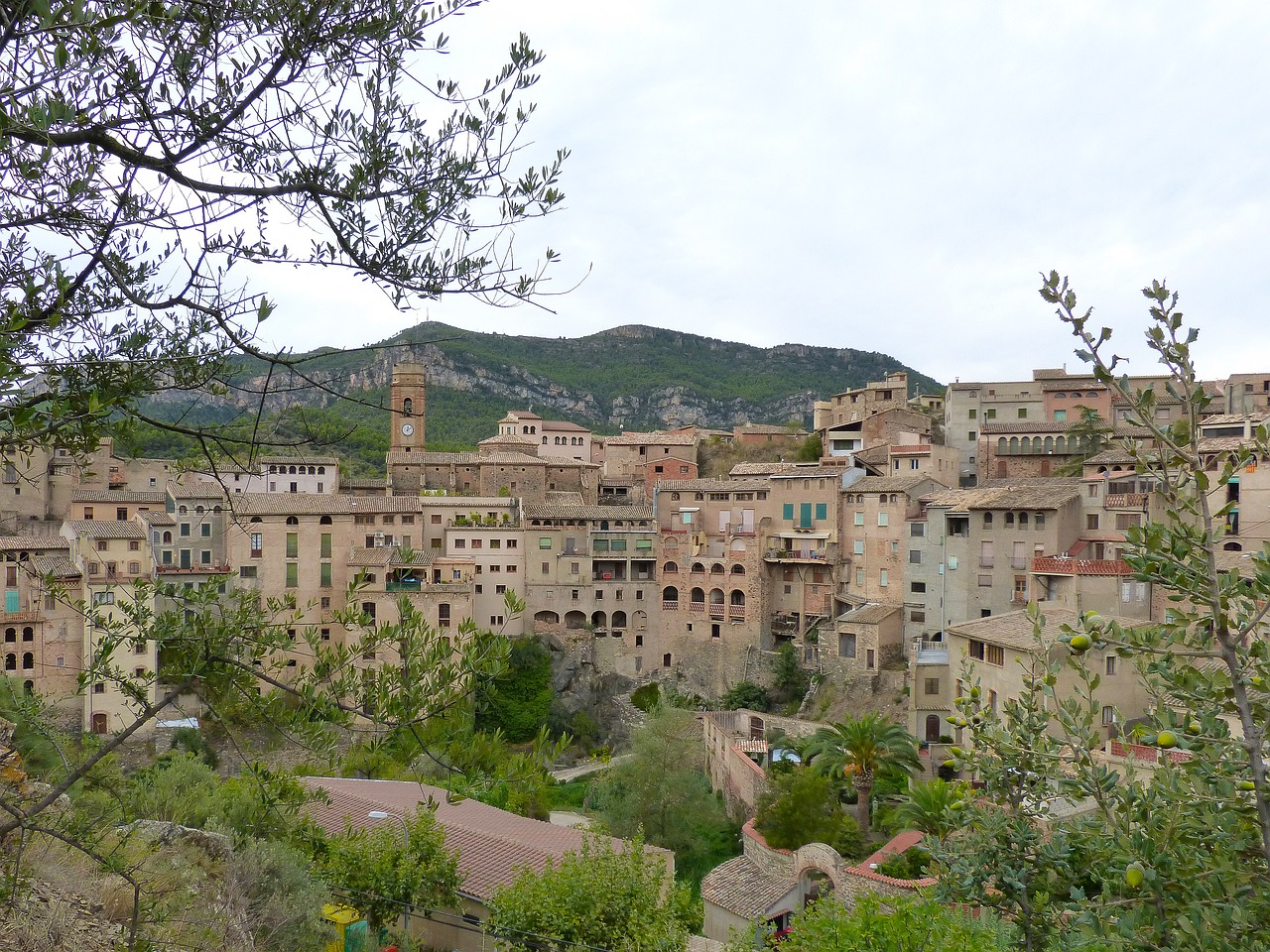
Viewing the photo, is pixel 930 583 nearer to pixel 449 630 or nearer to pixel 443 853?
pixel 449 630

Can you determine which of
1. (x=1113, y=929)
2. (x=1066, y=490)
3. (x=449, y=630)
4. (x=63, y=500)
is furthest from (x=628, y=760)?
(x=63, y=500)

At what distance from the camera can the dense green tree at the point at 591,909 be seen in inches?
505

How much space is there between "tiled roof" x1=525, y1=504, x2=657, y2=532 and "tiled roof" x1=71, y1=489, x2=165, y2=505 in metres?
17.2

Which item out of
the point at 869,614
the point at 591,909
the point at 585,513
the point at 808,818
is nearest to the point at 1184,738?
the point at 591,909

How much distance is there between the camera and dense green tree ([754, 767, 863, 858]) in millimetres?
24016

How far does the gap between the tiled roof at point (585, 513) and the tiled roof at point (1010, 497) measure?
1451cm

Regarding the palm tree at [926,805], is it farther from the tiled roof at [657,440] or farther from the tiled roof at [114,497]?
the tiled roof at [657,440]

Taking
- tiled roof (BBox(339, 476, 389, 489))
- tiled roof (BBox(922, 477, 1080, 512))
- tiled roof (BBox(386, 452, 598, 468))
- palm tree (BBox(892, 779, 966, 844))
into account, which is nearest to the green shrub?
tiled roof (BBox(386, 452, 598, 468))

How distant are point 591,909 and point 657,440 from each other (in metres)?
44.4

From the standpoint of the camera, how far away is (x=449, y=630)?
39.5 m

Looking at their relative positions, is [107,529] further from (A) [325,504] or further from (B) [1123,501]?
(B) [1123,501]

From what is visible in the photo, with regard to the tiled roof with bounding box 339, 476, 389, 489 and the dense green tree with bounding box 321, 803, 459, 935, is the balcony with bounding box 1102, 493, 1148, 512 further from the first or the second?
the tiled roof with bounding box 339, 476, 389, 489

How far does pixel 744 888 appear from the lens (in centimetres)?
2391

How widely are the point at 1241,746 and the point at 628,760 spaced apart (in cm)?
2886
